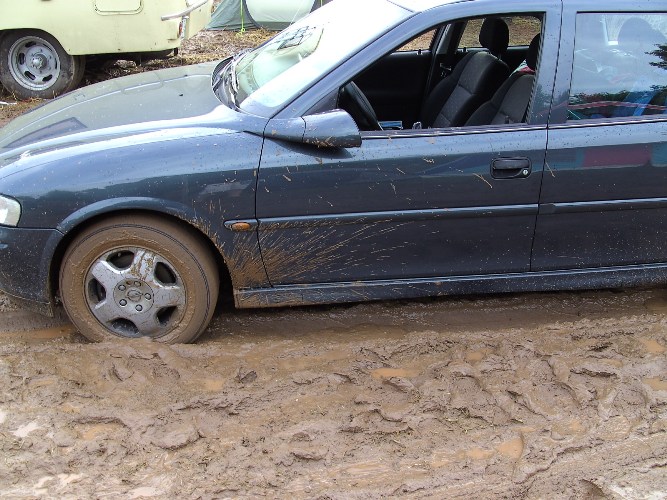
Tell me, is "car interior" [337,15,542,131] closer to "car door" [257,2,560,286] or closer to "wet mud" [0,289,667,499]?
"car door" [257,2,560,286]

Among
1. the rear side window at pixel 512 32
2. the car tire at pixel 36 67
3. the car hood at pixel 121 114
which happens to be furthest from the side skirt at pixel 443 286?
the car tire at pixel 36 67

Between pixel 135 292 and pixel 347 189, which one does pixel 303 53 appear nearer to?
pixel 347 189

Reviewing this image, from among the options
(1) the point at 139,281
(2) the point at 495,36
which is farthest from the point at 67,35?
(1) the point at 139,281

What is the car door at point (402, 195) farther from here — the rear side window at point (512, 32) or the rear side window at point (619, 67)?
the rear side window at point (512, 32)

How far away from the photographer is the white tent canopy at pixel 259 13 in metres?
11.2

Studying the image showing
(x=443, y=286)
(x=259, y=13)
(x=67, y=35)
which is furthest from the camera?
(x=259, y=13)

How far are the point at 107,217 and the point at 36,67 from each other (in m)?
5.12

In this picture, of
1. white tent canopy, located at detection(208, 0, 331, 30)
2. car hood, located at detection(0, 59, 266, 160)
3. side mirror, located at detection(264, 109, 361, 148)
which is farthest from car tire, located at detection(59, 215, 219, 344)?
white tent canopy, located at detection(208, 0, 331, 30)

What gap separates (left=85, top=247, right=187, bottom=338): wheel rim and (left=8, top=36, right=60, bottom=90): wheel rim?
495 centimetres

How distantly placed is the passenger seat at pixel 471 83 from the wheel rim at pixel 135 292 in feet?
5.91

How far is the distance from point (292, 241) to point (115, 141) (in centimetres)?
94

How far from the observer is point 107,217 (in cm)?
332

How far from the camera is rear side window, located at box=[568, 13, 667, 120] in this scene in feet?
11.2

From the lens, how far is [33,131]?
368 centimetres
